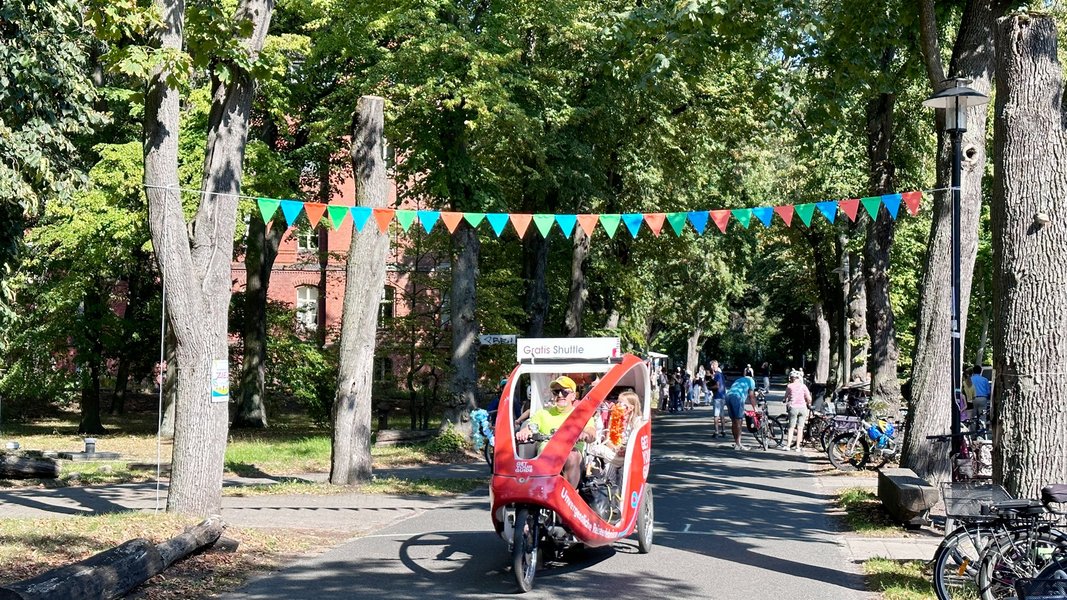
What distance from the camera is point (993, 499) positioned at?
8477mm

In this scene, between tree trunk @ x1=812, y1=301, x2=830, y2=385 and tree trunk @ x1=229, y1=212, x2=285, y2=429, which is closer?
tree trunk @ x1=229, y1=212, x2=285, y2=429

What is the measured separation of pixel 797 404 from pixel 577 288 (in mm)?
9039

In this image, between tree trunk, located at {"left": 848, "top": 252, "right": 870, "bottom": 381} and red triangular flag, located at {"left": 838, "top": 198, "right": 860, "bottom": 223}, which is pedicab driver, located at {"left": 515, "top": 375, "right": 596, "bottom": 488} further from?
tree trunk, located at {"left": 848, "top": 252, "right": 870, "bottom": 381}

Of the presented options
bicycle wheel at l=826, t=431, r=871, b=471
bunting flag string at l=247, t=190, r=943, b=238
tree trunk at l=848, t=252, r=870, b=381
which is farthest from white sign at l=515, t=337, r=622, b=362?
tree trunk at l=848, t=252, r=870, b=381

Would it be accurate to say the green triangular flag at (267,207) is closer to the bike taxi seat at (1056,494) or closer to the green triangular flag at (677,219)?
the green triangular flag at (677,219)

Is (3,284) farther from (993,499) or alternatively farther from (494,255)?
(993,499)

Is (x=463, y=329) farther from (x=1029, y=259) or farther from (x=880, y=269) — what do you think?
(x=1029, y=259)

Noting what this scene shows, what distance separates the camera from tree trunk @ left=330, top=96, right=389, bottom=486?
59.1 feet

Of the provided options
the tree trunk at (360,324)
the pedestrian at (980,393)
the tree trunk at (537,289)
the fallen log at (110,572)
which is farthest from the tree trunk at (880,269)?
the fallen log at (110,572)

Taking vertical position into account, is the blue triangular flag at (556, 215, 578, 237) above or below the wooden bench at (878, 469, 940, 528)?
above

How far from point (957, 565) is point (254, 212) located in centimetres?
2394

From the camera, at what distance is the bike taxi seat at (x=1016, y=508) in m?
8.18

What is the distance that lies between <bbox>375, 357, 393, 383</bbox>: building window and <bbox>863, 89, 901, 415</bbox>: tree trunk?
13594mm

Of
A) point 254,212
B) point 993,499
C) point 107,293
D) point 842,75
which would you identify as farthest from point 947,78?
point 107,293
